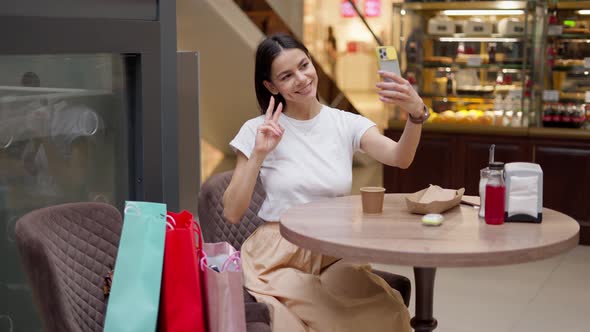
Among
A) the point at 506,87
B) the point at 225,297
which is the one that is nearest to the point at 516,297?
the point at 506,87

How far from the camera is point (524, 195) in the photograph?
244cm

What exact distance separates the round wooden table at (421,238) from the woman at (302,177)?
0.13 meters

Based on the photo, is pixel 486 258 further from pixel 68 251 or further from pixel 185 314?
pixel 68 251

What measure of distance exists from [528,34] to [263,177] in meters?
3.99

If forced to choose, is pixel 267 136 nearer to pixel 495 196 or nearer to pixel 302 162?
pixel 302 162

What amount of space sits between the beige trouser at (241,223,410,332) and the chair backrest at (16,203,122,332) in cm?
46

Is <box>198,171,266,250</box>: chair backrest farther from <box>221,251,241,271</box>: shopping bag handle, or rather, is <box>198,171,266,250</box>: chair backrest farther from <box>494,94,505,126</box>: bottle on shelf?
<box>494,94,505,126</box>: bottle on shelf

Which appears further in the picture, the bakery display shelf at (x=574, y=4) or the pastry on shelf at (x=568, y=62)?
the pastry on shelf at (x=568, y=62)

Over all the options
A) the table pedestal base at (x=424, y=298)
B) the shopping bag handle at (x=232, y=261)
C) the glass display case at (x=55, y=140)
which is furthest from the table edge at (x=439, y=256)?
the glass display case at (x=55, y=140)

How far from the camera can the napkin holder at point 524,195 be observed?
244 centimetres

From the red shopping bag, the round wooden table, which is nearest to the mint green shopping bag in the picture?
the red shopping bag

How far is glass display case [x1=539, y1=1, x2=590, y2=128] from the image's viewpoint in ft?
20.1

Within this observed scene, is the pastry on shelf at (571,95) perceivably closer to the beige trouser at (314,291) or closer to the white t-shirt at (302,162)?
the white t-shirt at (302,162)

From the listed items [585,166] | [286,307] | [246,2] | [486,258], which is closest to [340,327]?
[286,307]
